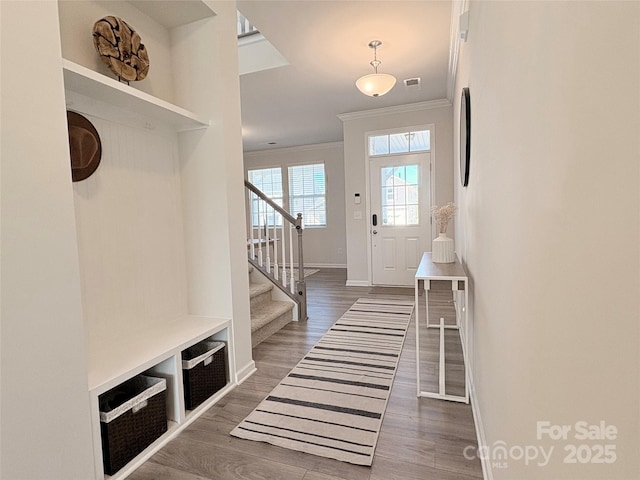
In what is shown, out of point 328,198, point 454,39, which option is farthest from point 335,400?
point 328,198

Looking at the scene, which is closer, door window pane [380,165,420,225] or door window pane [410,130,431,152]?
door window pane [410,130,431,152]

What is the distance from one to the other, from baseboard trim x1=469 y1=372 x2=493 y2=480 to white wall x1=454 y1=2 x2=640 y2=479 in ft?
0.80

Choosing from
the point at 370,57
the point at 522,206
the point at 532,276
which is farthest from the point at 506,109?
the point at 370,57

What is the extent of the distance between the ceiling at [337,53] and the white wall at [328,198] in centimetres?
192

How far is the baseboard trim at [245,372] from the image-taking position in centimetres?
234

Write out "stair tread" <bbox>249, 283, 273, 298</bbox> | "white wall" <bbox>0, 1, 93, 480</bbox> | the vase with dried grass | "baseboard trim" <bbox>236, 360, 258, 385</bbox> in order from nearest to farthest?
"white wall" <bbox>0, 1, 93, 480</bbox>, "baseboard trim" <bbox>236, 360, 258, 385</bbox>, the vase with dried grass, "stair tread" <bbox>249, 283, 273, 298</bbox>

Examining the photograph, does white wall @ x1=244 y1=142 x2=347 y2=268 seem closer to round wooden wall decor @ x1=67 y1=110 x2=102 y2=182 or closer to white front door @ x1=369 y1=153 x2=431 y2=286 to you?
white front door @ x1=369 y1=153 x2=431 y2=286

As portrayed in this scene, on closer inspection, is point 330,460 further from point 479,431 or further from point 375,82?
point 375,82

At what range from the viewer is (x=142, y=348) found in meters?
1.82

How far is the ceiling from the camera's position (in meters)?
2.67

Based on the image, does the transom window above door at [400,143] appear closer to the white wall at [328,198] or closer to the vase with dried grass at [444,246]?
the white wall at [328,198]

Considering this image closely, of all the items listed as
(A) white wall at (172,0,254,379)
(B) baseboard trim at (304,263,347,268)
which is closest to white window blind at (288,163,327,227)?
(B) baseboard trim at (304,263,347,268)

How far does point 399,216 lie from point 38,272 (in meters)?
4.65

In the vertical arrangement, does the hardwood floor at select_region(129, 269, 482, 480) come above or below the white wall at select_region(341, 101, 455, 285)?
below
